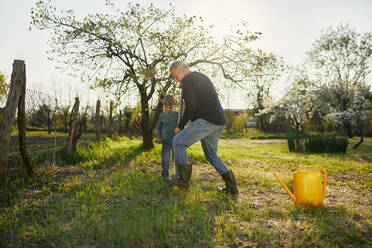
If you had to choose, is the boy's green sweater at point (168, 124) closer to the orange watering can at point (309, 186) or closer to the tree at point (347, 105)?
the orange watering can at point (309, 186)

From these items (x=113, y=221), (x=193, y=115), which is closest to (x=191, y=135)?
(x=193, y=115)

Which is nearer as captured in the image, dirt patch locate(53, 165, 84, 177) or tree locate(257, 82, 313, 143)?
dirt patch locate(53, 165, 84, 177)

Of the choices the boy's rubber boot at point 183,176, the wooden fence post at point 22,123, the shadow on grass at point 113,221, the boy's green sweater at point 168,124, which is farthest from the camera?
the boy's green sweater at point 168,124

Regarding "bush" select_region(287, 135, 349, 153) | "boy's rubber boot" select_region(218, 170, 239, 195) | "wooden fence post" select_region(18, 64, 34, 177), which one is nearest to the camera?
"boy's rubber boot" select_region(218, 170, 239, 195)

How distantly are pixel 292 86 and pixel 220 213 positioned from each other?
16.3m

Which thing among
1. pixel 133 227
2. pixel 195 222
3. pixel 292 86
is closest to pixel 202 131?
pixel 195 222

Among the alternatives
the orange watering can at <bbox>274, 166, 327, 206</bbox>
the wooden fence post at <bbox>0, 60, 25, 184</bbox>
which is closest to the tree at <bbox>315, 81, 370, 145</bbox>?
the orange watering can at <bbox>274, 166, 327, 206</bbox>

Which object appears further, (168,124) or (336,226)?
(168,124)

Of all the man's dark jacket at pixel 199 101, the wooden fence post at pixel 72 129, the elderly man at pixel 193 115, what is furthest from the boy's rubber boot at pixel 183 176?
the wooden fence post at pixel 72 129

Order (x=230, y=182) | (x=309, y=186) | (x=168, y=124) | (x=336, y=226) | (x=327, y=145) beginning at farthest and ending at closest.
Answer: (x=327, y=145), (x=168, y=124), (x=230, y=182), (x=309, y=186), (x=336, y=226)

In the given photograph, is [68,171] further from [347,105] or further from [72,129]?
[347,105]

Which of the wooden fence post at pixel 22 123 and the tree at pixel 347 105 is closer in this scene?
the wooden fence post at pixel 22 123

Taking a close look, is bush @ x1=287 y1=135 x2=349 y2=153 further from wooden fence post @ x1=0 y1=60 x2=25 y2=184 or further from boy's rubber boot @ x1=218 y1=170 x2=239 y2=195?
wooden fence post @ x1=0 y1=60 x2=25 y2=184

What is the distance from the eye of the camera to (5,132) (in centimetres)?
388
